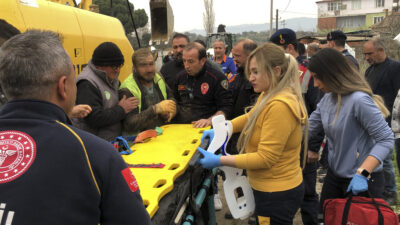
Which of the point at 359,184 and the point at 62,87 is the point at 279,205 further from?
the point at 62,87

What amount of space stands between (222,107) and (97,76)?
4.38 feet

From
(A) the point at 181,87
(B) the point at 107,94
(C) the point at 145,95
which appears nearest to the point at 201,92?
(A) the point at 181,87

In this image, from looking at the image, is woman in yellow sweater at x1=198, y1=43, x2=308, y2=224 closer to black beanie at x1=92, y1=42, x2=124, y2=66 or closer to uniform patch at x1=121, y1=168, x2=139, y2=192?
uniform patch at x1=121, y1=168, x2=139, y2=192

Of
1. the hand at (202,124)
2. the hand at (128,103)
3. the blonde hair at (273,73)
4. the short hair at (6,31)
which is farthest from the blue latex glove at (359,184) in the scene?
the short hair at (6,31)

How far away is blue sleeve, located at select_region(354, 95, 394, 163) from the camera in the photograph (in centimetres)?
195

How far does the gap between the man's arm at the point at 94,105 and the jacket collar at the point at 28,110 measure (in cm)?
151

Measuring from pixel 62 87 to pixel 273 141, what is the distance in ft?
3.92

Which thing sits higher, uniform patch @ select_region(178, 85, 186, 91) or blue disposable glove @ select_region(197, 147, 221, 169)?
uniform patch @ select_region(178, 85, 186, 91)

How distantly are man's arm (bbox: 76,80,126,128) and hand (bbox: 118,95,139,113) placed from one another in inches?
4.4

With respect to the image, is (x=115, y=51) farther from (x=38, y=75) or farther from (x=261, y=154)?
(x=38, y=75)

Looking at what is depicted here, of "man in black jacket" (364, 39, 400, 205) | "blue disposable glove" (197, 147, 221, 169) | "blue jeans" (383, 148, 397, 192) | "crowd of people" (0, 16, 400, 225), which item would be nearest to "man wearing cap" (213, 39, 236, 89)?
"crowd of people" (0, 16, 400, 225)

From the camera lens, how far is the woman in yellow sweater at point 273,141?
1803 mm

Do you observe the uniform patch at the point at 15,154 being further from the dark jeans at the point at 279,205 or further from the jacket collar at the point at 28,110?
the dark jeans at the point at 279,205

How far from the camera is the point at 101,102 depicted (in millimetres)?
2492
